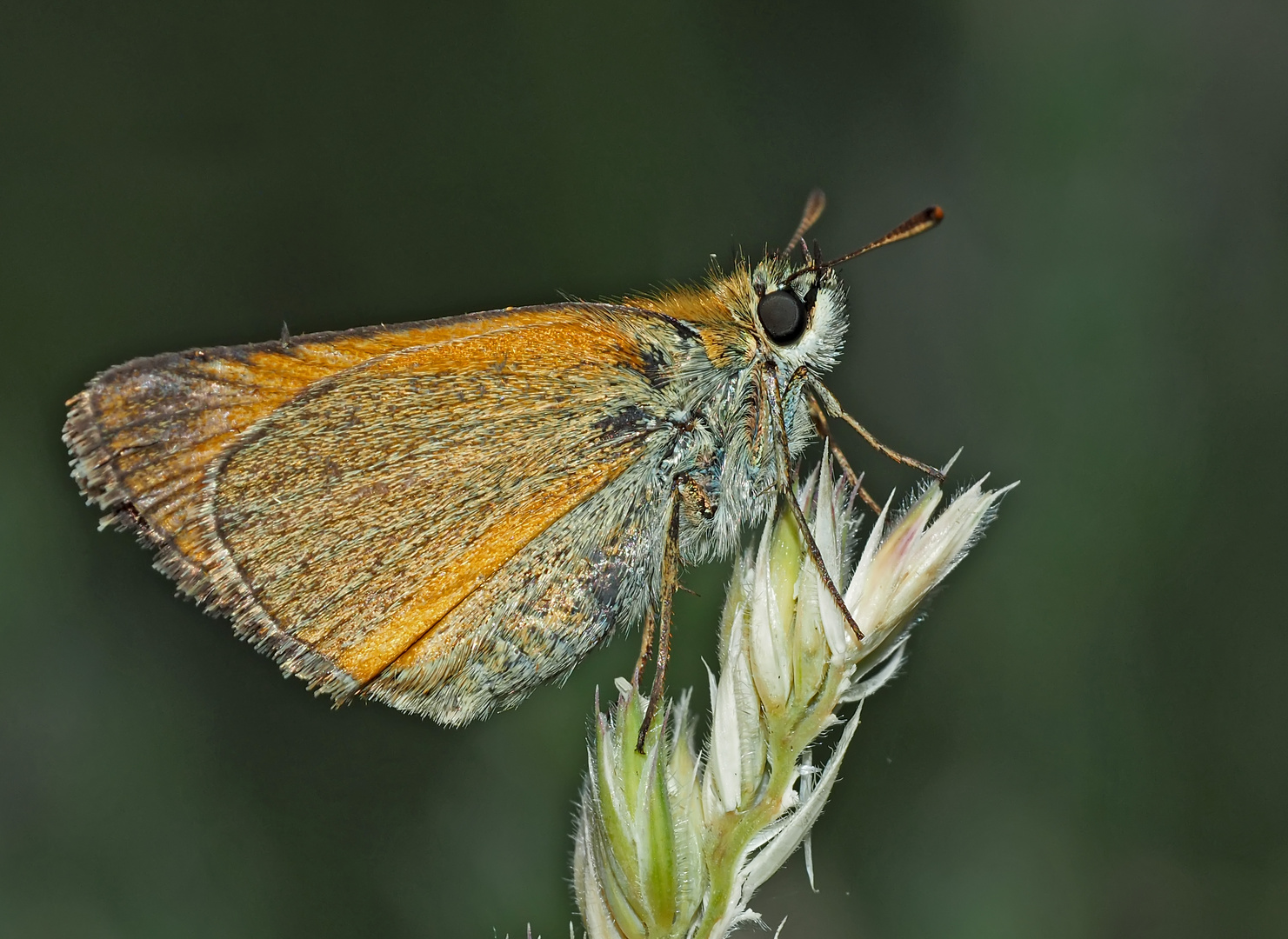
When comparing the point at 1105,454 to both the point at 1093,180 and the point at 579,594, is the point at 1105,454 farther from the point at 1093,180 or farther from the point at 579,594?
the point at 579,594

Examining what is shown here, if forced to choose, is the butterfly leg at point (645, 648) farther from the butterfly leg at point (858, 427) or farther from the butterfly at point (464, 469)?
the butterfly leg at point (858, 427)

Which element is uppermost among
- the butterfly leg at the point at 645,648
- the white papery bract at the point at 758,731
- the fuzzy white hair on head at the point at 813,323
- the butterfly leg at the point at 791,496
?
the fuzzy white hair on head at the point at 813,323

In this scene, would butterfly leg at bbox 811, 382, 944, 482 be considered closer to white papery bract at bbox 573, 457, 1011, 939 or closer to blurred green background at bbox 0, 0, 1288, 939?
white papery bract at bbox 573, 457, 1011, 939

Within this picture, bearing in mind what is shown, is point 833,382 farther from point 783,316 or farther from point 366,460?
point 366,460

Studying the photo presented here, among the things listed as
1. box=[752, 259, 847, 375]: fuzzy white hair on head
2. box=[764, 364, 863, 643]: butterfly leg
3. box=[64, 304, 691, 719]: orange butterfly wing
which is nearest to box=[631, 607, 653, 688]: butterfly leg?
box=[64, 304, 691, 719]: orange butterfly wing

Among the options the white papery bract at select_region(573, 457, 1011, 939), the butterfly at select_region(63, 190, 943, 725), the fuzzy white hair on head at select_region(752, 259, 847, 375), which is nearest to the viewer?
the white papery bract at select_region(573, 457, 1011, 939)

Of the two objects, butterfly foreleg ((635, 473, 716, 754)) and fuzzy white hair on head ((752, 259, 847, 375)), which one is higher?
fuzzy white hair on head ((752, 259, 847, 375))

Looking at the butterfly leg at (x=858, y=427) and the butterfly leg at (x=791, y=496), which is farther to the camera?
the butterfly leg at (x=858, y=427)

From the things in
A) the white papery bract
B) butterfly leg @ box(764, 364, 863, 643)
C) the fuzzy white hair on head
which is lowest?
the white papery bract

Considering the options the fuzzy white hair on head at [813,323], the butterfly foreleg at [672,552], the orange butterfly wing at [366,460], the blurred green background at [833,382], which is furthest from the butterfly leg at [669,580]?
the blurred green background at [833,382]
